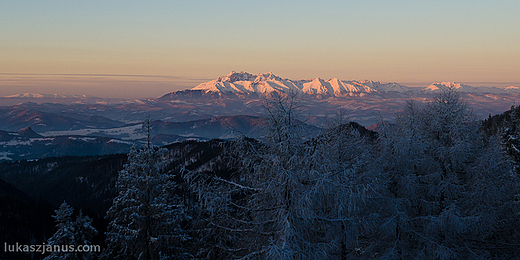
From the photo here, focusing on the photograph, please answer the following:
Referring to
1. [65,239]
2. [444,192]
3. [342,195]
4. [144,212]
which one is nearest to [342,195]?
[342,195]

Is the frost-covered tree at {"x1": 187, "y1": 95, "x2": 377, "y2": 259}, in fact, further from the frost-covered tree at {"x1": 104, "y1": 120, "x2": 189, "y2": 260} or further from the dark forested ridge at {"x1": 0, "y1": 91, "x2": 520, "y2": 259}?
the frost-covered tree at {"x1": 104, "y1": 120, "x2": 189, "y2": 260}

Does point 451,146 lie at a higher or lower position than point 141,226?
higher

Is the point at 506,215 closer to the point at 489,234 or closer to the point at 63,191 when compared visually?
the point at 489,234

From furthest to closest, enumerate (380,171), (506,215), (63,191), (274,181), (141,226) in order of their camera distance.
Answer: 1. (63,191)
2. (141,226)
3. (506,215)
4. (380,171)
5. (274,181)

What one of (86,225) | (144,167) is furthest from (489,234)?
(86,225)

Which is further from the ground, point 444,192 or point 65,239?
point 444,192

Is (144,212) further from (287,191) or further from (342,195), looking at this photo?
(342,195)
